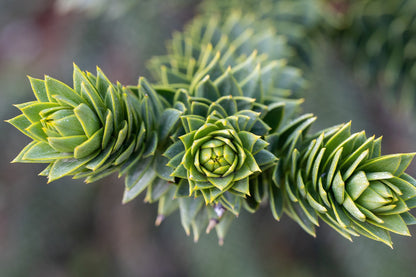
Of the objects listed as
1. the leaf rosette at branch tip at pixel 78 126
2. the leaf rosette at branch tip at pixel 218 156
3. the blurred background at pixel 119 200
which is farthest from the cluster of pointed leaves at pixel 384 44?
the leaf rosette at branch tip at pixel 78 126

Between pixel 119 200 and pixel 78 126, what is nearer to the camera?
pixel 78 126

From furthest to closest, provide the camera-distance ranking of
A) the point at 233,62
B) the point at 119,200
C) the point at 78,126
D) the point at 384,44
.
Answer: the point at 119,200 → the point at 384,44 → the point at 233,62 → the point at 78,126

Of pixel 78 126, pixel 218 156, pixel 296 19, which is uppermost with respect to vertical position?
pixel 296 19

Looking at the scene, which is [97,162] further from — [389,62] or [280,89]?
[389,62]

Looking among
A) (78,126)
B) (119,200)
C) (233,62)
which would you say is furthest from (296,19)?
(119,200)

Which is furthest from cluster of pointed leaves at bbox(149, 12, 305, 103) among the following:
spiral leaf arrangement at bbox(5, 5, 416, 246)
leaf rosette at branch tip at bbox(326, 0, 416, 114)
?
leaf rosette at branch tip at bbox(326, 0, 416, 114)

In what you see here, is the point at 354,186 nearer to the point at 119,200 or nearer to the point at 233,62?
the point at 233,62

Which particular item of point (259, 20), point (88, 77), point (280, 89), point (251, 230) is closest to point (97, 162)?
point (88, 77)
